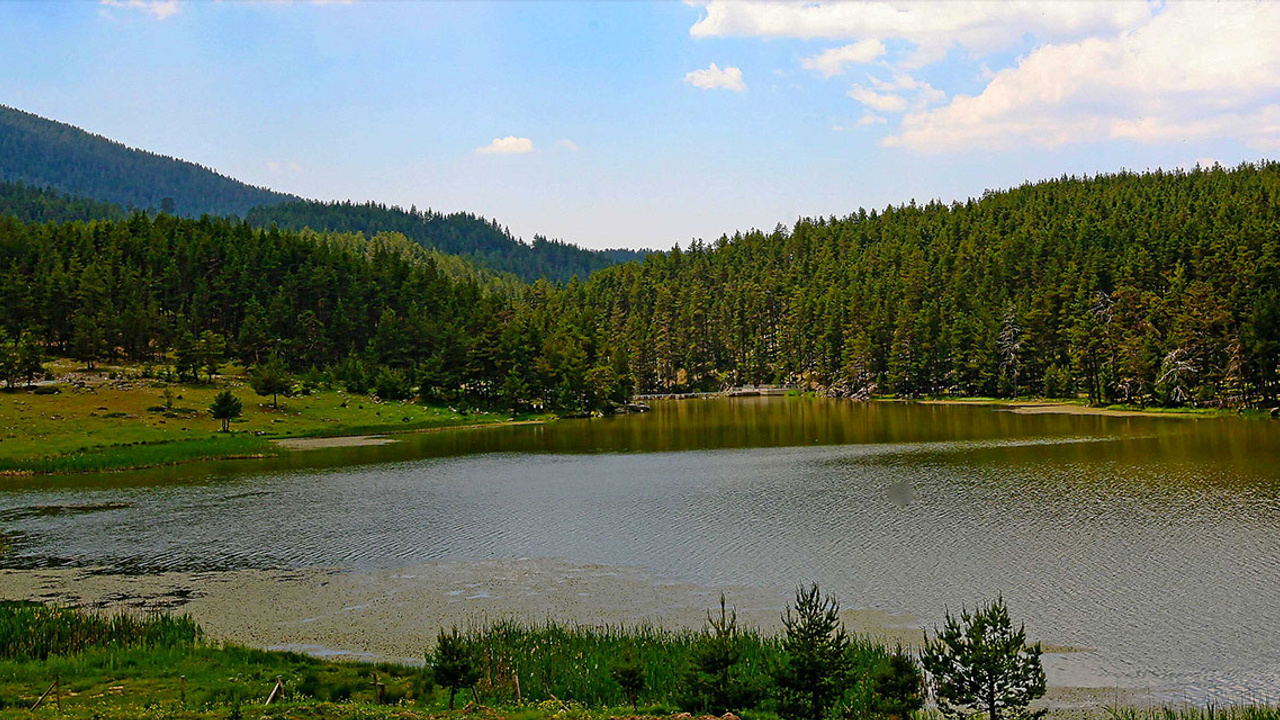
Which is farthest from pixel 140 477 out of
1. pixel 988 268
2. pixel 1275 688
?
pixel 988 268

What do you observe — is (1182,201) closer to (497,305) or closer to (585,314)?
(585,314)

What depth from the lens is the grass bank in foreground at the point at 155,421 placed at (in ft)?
226

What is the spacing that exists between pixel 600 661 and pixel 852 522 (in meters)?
22.2

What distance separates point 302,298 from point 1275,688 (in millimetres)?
140409

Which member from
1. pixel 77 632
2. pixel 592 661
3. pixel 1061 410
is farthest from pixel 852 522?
pixel 1061 410

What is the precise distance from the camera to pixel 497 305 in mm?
150500

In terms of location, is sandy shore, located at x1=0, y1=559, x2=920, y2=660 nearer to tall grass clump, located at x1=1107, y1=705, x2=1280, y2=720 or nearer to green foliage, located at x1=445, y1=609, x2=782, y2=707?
green foliage, located at x1=445, y1=609, x2=782, y2=707

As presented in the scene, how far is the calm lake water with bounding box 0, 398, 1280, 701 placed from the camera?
1008 inches

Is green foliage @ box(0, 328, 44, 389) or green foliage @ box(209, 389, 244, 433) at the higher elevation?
green foliage @ box(0, 328, 44, 389)

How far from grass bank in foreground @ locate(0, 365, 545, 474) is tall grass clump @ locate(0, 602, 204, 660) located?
150ft

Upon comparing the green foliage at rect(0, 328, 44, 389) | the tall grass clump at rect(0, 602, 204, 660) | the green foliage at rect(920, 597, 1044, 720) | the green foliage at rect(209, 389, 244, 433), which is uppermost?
the green foliage at rect(0, 328, 44, 389)

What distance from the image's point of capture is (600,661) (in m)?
21.6

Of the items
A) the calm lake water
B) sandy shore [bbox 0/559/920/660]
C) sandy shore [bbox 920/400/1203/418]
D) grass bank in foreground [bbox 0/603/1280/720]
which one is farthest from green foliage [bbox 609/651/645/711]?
sandy shore [bbox 920/400/1203/418]

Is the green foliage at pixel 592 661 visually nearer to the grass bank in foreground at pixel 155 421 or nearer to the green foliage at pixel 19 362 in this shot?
the grass bank in foreground at pixel 155 421
